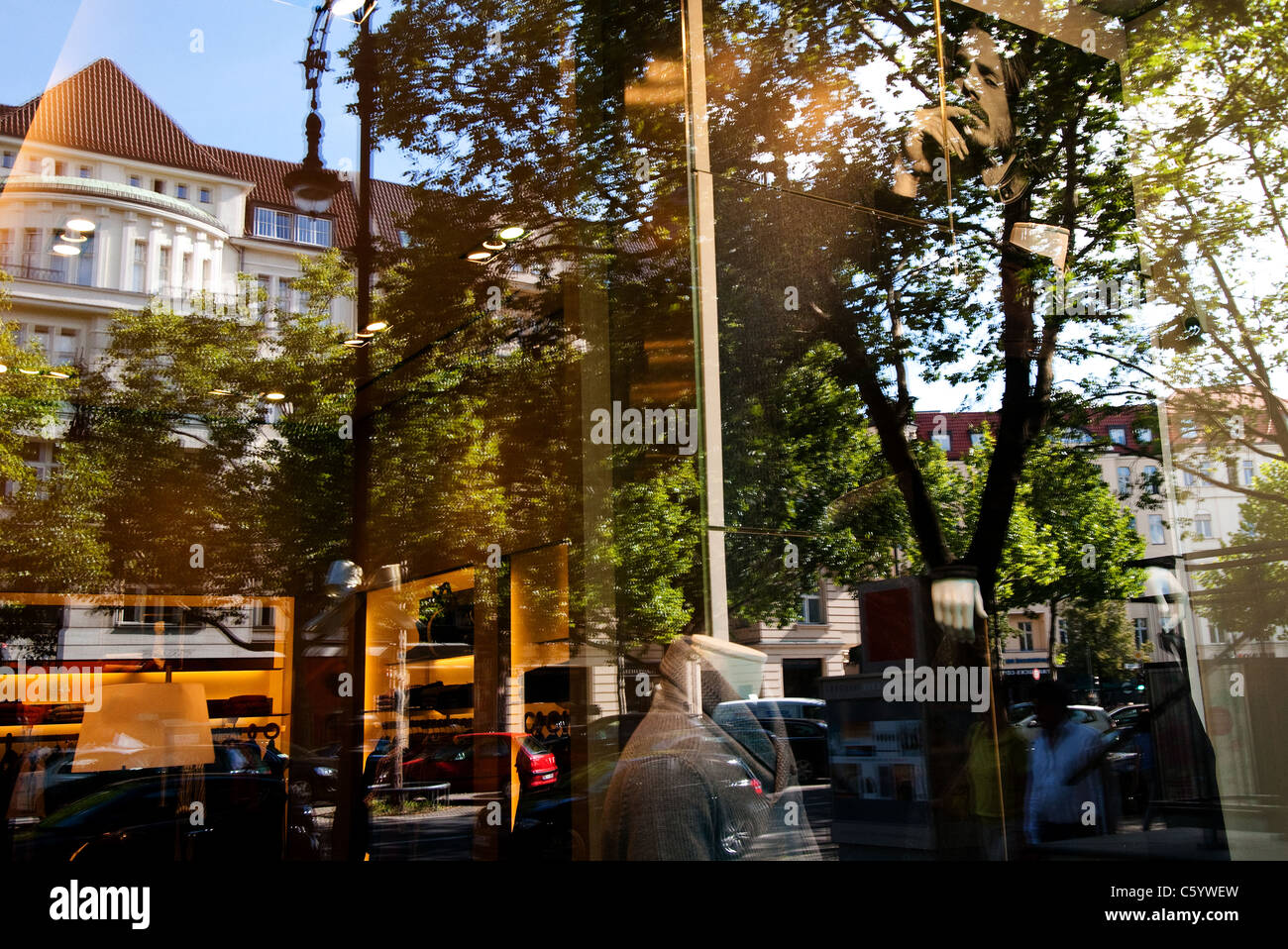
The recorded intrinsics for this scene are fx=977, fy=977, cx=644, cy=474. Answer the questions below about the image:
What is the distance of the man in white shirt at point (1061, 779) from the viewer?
305cm

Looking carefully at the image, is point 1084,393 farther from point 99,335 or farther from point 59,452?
point 59,452

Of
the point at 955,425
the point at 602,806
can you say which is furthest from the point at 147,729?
the point at 955,425

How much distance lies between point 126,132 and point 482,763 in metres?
5.66

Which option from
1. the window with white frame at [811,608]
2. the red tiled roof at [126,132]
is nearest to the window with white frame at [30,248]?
the red tiled roof at [126,132]

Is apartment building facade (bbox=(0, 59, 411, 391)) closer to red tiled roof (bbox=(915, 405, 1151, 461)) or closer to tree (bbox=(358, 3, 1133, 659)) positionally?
tree (bbox=(358, 3, 1133, 659))

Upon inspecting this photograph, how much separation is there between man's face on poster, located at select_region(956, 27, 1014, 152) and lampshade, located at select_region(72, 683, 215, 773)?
7.77m

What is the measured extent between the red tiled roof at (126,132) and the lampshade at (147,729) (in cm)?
435

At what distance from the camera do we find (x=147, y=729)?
332 inches

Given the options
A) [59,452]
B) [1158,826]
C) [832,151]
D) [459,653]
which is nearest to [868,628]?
[1158,826]

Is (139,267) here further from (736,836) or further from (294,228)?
(736,836)

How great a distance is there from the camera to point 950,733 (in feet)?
9.89

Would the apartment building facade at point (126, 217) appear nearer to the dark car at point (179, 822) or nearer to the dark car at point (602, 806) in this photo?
the dark car at point (179, 822)

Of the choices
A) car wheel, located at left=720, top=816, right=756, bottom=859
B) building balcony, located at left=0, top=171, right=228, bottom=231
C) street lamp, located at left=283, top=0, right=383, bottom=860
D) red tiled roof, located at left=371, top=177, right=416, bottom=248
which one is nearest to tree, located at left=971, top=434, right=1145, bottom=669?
car wheel, located at left=720, top=816, right=756, bottom=859

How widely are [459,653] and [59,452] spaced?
4.30 metres
